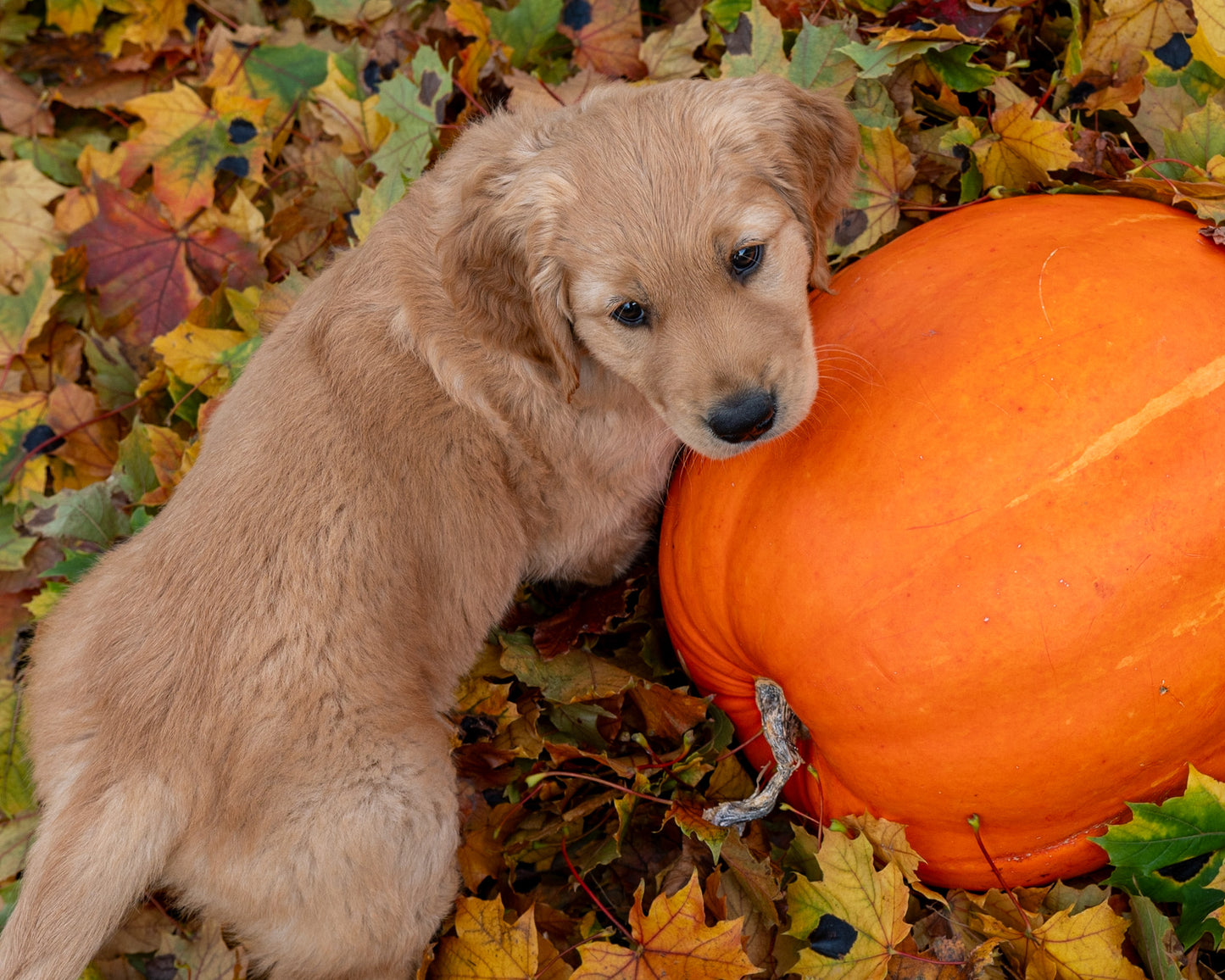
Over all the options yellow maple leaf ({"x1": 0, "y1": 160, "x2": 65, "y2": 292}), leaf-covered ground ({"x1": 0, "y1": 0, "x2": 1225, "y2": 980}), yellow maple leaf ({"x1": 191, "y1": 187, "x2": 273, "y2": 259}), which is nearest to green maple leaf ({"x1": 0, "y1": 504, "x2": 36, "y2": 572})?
leaf-covered ground ({"x1": 0, "y1": 0, "x2": 1225, "y2": 980})

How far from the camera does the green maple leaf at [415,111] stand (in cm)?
350

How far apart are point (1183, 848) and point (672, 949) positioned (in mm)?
1177

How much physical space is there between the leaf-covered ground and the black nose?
0.91 meters

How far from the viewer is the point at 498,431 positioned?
276 cm

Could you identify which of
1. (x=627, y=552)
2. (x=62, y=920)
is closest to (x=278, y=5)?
(x=627, y=552)

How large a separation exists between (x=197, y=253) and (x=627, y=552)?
7.01ft

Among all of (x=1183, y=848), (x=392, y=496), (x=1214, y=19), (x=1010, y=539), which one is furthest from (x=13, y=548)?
(x=1214, y=19)

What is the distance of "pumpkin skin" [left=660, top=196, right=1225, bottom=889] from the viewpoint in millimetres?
2014

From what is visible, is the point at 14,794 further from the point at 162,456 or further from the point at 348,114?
the point at 348,114

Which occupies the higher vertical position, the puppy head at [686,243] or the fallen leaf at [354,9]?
the fallen leaf at [354,9]

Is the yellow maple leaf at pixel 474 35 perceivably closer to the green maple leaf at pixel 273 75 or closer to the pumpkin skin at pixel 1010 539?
the green maple leaf at pixel 273 75

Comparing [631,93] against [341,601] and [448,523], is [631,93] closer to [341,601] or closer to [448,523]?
[448,523]

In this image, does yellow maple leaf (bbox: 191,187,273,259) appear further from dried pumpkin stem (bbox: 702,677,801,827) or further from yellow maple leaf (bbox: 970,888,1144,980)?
yellow maple leaf (bbox: 970,888,1144,980)

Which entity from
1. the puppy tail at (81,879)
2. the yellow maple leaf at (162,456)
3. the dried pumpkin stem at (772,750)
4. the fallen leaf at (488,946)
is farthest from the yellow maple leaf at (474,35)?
the fallen leaf at (488,946)
